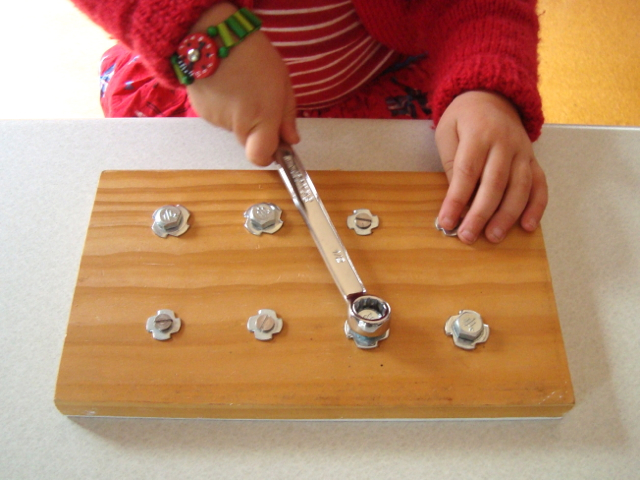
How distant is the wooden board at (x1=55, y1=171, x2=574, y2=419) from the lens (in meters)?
0.36

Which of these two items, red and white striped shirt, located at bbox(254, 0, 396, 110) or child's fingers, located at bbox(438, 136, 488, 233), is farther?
red and white striped shirt, located at bbox(254, 0, 396, 110)

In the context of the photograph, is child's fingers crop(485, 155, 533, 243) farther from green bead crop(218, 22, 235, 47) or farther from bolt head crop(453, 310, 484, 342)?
green bead crop(218, 22, 235, 47)

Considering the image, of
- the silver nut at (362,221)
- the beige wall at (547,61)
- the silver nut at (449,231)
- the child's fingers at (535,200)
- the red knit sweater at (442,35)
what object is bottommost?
the beige wall at (547,61)

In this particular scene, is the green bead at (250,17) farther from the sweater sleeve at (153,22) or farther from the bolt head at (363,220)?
the bolt head at (363,220)

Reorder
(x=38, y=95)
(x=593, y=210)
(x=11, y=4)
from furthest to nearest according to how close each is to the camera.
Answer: (x=11, y=4), (x=38, y=95), (x=593, y=210)

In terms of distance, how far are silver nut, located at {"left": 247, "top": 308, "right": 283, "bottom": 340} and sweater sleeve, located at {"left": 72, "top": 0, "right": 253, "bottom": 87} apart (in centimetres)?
22

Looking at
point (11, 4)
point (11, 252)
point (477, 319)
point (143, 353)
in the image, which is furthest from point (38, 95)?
point (477, 319)

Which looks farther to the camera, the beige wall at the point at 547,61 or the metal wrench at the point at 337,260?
the beige wall at the point at 547,61

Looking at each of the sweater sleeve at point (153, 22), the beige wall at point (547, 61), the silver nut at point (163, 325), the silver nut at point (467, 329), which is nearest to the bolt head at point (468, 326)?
the silver nut at point (467, 329)

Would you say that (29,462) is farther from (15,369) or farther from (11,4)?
(11,4)

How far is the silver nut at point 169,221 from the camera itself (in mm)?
423

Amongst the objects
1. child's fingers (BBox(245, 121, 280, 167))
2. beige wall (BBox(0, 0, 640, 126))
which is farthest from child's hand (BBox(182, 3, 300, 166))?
beige wall (BBox(0, 0, 640, 126))

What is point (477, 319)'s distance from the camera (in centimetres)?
38

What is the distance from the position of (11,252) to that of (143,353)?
0.18 meters
